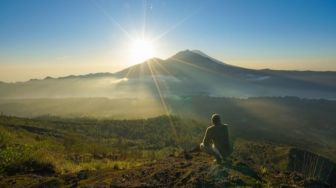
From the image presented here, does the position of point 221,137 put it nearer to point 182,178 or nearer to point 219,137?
point 219,137

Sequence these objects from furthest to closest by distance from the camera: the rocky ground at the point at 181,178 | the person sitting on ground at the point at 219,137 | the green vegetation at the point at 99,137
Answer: the green vegetation at the point at 99,137 → the person sitting on ground at the point at 219,137 → the rocky ground at the point at 181,178

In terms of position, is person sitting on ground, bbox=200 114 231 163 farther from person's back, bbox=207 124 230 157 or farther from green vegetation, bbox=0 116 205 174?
green vegetation, bbox=0 116 205 174

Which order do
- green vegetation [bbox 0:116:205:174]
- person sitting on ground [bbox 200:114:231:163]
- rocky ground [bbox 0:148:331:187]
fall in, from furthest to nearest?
green vegetation [bbox 0:116:205:174]
person sitting on ground [bbox 200:114:231:163]
rocky ground [bbox 0:148:331:187]

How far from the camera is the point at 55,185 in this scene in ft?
32.3

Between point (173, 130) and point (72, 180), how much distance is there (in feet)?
230

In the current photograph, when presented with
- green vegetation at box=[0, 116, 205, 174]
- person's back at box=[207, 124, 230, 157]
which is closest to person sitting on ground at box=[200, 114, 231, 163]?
person's back at box=[207, 124, 230, 157]

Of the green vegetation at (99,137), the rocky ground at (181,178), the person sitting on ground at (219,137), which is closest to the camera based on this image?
the rocky ground at (181,178)

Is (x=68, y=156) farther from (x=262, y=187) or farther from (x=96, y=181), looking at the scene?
(x=262, y=187)

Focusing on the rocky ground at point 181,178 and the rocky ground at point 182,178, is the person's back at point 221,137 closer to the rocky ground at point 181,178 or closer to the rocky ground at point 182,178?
the rocky ground at point 182,178

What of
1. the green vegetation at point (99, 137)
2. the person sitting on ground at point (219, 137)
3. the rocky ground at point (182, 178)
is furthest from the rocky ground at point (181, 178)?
the green vegetation at point (99, 137)

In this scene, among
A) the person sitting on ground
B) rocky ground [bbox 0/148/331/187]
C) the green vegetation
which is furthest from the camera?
the green vegetation

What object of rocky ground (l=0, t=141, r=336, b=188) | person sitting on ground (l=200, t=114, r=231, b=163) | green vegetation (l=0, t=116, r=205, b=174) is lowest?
green vegetation (l=0, t=116, r=205, b=174)

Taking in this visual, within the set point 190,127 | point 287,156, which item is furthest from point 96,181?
point 190,127

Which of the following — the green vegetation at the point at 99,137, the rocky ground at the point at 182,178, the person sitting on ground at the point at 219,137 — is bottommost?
the green vegetation at the point at 99,137
